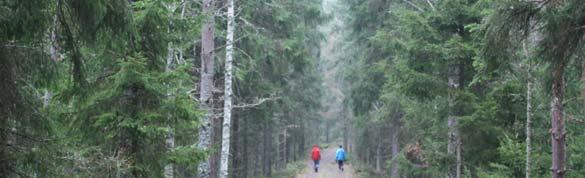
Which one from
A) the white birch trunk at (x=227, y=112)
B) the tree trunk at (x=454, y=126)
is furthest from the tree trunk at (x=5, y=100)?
the tree trunk at (x=454, y=126)

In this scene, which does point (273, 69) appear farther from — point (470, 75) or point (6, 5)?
point (6, 5)

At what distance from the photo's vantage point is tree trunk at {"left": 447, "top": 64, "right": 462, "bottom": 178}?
11.1 m

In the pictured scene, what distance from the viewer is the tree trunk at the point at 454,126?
36.5 ft

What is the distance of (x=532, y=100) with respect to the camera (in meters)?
8.95

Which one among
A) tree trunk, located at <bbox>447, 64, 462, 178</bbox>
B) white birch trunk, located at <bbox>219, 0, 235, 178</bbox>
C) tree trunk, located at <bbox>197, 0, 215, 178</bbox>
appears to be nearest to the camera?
tree trunk, located at <bbox>197, 0, 215, 178</bbox>

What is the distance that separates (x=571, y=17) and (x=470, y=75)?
6758mm

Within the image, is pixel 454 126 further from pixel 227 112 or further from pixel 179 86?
pixel 179 86

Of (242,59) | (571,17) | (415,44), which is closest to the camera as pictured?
(571,17)

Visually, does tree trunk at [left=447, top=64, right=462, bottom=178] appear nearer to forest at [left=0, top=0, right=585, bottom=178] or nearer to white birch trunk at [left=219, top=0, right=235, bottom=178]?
forest at [left=0, top=0, right=585, bottom=178]

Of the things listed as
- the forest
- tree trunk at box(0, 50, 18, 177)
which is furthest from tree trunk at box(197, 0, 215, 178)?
tree trunk at box(0, 50, 18, 177)

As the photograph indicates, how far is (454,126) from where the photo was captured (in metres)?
11.0

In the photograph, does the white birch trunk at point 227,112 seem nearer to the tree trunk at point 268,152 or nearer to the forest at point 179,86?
the forest at point 179,86

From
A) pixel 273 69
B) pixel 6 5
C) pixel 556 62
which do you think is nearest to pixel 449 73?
pixel 556 62

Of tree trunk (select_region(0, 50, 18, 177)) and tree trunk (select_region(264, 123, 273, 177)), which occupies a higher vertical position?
tree trunk (select_region(0, 50, 18, 177))
